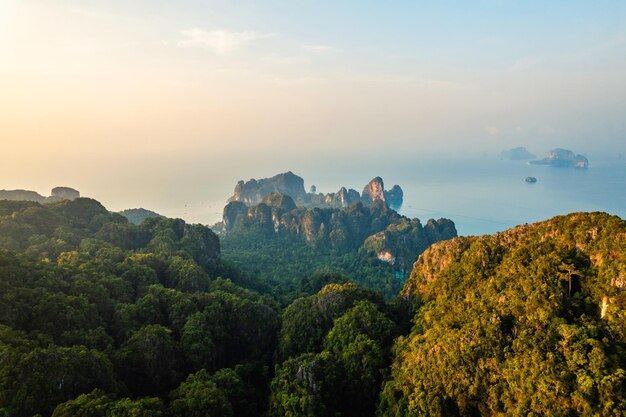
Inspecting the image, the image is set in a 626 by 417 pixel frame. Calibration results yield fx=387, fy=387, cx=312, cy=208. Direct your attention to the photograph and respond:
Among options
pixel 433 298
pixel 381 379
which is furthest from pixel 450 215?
pixel 381 379

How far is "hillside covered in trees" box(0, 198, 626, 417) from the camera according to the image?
40.8ft

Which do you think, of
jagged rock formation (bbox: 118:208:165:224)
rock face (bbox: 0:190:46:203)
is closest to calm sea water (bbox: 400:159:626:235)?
jagged rock formation (bbox: 118:208:165:224)

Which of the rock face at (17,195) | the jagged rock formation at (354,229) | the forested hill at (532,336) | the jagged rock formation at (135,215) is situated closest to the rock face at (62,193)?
the rock face at (17,195)

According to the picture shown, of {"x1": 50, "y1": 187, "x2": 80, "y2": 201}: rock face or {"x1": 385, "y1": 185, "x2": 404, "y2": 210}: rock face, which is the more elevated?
{"x1": 50, "y1": 187, "x2": 80, "y2": 201}: rock face

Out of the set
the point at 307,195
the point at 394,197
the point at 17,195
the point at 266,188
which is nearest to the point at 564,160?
the point at 394,197

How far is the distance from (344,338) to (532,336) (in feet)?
28.2

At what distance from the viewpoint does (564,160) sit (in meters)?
159

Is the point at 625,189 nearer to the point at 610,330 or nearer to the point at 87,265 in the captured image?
the point at 610,330

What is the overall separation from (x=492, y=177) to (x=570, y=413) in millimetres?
135166

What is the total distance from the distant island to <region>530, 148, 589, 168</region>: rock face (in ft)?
288

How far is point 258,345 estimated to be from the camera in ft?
75.0

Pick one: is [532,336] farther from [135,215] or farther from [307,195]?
[307,195]

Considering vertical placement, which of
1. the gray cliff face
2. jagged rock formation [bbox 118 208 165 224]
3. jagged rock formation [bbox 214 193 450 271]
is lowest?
jagged rock formation [bbox 214 193 450 271]

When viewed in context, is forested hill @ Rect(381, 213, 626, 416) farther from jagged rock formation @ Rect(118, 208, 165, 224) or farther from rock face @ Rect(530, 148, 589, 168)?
rock face @ Rect(530, 148, 589, 168)
